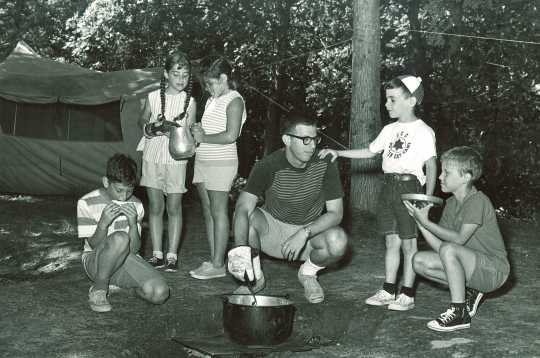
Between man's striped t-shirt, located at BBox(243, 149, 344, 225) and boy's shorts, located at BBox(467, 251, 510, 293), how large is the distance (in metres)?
1.07

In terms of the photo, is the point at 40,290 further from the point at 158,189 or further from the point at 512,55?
the point at 512,55

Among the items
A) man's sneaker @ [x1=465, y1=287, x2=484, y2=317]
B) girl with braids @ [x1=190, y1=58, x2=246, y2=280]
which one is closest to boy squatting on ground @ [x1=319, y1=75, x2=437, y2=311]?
man's sneaker @ [x1=465, y1=287, x2=484, y2=317]

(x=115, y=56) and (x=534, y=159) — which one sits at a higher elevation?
(x=115, y=56)

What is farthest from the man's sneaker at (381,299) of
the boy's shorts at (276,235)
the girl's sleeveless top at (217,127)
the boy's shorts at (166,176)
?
the boy's shorts at (166,176)

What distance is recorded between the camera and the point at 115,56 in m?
20.2

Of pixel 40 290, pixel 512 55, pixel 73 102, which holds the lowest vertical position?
pixel 40 290

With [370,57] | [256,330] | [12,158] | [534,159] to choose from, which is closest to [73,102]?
[12,158]

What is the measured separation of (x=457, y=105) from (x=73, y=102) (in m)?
7.14

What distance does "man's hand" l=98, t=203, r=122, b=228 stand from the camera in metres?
4.63

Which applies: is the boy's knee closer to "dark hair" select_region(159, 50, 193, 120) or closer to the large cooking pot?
the large cooking pot

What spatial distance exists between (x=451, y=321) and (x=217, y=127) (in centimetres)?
230

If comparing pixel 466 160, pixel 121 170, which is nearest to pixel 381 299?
pixel 466 160

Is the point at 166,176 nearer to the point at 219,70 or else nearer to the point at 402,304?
the point at 219,70

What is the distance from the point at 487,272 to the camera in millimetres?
4406
